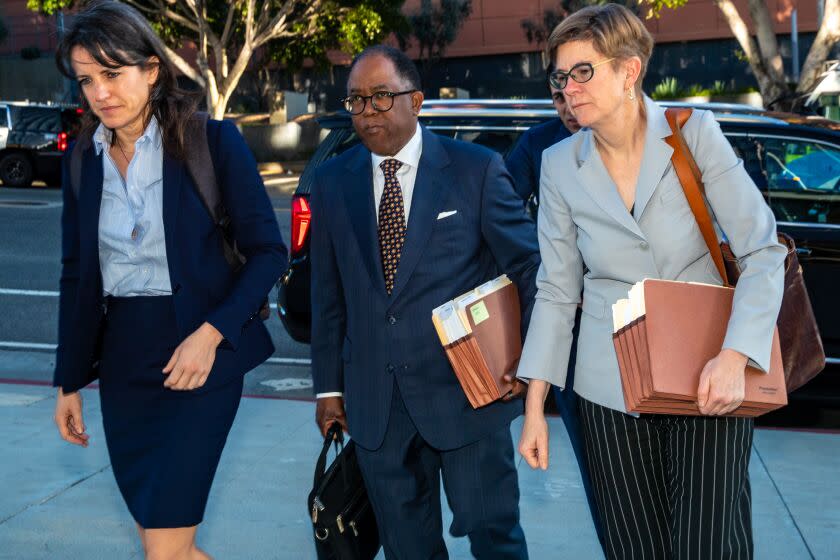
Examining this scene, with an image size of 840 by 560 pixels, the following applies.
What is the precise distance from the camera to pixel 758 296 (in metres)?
2.64

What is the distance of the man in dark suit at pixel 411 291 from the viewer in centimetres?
338

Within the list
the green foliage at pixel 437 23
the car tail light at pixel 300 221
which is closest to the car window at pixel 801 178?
the car tail light at pixel 300 221

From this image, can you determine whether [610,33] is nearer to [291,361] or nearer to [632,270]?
[632,270]

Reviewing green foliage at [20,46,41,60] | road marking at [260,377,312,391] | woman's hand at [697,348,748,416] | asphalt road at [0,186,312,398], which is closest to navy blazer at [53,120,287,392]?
woman's hand at [697,348,748,416]

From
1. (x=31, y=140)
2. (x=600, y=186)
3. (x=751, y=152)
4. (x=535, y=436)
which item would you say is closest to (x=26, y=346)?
(x=751, y=152)

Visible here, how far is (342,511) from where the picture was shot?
10.9 feet

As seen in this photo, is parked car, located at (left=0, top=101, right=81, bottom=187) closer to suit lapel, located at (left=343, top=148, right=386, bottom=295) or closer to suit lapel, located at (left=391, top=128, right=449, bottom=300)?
suit lapel, located at (left=343, top=148, right=386, bottom=295)

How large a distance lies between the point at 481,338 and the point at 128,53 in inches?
48.2

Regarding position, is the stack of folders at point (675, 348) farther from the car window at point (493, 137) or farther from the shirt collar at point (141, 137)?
the car window at point (493, 137)

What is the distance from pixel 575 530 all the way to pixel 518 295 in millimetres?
1936

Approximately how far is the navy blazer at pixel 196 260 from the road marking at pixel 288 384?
4641mm

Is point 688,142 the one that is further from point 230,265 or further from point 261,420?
point 261,420

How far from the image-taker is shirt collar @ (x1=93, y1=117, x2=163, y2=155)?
327cm

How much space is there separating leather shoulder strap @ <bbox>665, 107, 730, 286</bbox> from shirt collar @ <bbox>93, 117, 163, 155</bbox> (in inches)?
56.5
